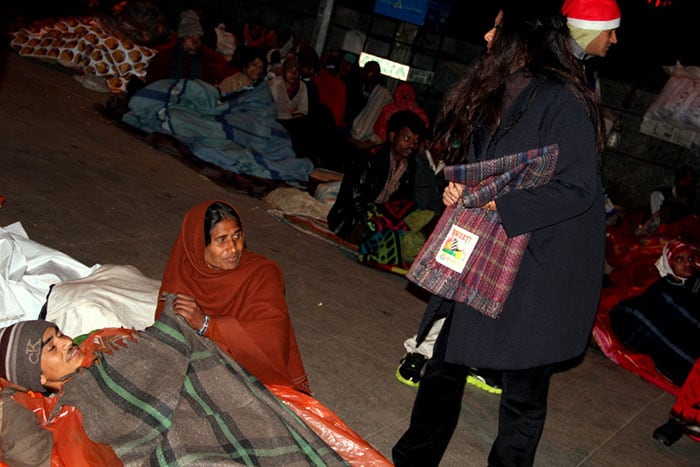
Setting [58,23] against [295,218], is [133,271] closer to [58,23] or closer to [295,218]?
[295,218]

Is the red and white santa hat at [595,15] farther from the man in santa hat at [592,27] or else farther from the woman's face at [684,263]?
the woman's face at [684,263]

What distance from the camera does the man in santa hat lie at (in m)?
2.21

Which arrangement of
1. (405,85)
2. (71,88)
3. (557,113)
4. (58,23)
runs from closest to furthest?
(557,113) → (71,88) → (58,23) → (405,85)

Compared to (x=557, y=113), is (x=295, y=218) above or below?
below

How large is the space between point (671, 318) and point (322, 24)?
7817 millimetres

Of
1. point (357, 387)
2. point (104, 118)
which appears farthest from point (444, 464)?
point (104, 118)

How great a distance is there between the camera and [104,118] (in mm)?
7102

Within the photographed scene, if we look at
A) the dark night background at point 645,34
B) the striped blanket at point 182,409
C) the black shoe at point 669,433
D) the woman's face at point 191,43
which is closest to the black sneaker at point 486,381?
the black shoe at point 669,433

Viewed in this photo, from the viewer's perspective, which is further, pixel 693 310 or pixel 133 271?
→ pixel 693 310

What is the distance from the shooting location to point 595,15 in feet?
7.41

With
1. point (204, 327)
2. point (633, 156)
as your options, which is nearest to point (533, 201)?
point (204, 327)

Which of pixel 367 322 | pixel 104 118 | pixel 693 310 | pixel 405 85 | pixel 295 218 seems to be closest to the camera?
pixel 367 322

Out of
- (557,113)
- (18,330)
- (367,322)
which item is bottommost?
(367,322)

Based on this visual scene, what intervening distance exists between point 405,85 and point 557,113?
8138 mm
